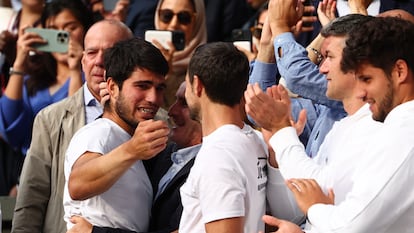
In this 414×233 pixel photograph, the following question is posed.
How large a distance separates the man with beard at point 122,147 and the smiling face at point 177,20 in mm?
2259

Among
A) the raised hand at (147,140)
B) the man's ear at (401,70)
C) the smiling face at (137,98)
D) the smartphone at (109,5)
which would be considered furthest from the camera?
→ the smartphone at (109,5)

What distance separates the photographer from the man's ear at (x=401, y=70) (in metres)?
3.80

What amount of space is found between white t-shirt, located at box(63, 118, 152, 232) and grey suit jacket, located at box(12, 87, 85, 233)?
30.3 inches

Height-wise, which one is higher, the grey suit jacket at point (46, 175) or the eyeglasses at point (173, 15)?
the eyeglasses at point (173, 15)

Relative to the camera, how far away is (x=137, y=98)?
4895mm

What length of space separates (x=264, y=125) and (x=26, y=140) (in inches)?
134

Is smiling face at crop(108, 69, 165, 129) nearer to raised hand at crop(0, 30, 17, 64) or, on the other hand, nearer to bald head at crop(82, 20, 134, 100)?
bald head at crop(82, 20, 134, 100)

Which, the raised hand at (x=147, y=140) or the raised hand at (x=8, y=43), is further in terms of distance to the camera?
the raised hand at (x=8, y=43)

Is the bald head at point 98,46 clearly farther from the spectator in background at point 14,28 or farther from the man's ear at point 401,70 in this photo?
the man's ear at point 401,70

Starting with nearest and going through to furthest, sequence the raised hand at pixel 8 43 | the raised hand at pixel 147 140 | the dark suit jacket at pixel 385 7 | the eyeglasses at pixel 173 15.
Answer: the raised hand at pixel 147 140 < the dark suit jacket at pixel 385 7 < the eyeglasses at pixel 173 15 < the raised hand at pixel 8 43

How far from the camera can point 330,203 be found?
3.91 metres

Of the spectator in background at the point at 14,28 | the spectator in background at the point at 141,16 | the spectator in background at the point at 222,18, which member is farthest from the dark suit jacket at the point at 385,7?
the spectator in background at the point at 14,28

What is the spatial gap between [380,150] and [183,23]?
3783 mm

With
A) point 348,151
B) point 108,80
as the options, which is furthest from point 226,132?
point 108,80
